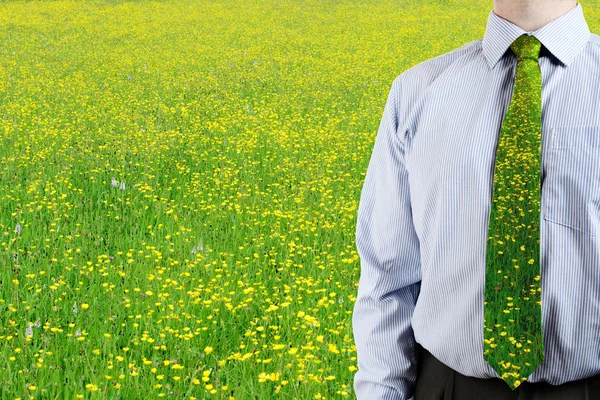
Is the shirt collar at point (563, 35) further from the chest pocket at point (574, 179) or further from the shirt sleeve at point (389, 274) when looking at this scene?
the shirt sleeve at point (389, 274)

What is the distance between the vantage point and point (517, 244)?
1.63 metres

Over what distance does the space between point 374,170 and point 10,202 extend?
17.2 ft

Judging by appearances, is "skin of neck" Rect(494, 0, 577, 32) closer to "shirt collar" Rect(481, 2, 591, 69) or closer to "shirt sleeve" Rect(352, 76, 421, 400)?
"shirt collar" Rect(481, 2, 591, 69)

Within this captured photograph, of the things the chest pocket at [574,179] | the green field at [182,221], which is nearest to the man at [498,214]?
the chest pocket at [574,179]

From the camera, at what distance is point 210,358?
4.14 m

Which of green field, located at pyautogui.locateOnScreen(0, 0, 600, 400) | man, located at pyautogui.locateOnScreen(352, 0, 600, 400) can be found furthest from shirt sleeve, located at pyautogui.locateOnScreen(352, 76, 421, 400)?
green field, located at pyautogui.locateOnScreen(0, 0, 600, 400)

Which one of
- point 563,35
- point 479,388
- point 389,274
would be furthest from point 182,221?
point 563,35

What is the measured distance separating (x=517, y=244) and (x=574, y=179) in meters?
0.17

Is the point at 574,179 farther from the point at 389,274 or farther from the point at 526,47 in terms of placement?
the point at 389,274

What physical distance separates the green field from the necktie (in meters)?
2.08

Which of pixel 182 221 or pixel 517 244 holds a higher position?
pixel 517 244

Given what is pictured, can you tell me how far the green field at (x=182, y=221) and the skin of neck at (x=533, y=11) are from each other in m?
2.29

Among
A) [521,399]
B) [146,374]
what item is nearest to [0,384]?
[146,374]

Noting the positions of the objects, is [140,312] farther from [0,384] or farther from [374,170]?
[374,170]
